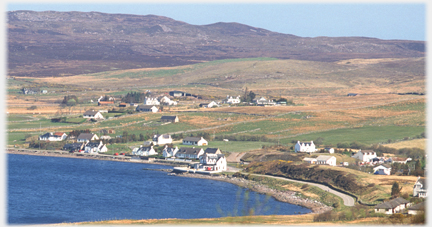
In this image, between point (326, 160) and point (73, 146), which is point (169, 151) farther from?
point (326, 160)

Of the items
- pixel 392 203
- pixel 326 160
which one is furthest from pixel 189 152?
A: pixel 392 203

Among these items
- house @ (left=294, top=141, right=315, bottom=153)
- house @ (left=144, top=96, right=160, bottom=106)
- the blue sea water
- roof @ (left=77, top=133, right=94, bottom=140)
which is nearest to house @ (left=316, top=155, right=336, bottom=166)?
house @ (left=294, top=141, right=315, bottom=153)

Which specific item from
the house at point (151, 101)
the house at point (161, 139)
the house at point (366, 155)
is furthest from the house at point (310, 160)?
the house at point (151, 101)

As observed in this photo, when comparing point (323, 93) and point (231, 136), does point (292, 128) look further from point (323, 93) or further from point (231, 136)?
point (323, 93)

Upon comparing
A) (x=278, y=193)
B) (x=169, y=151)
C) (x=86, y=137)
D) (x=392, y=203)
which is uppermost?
(x=86, y=137)

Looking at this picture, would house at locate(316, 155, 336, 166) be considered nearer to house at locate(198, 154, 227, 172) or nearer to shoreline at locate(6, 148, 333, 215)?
shoreline at locate(6, 148, 333, 215)

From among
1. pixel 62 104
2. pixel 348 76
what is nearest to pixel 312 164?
pixel 62 104
